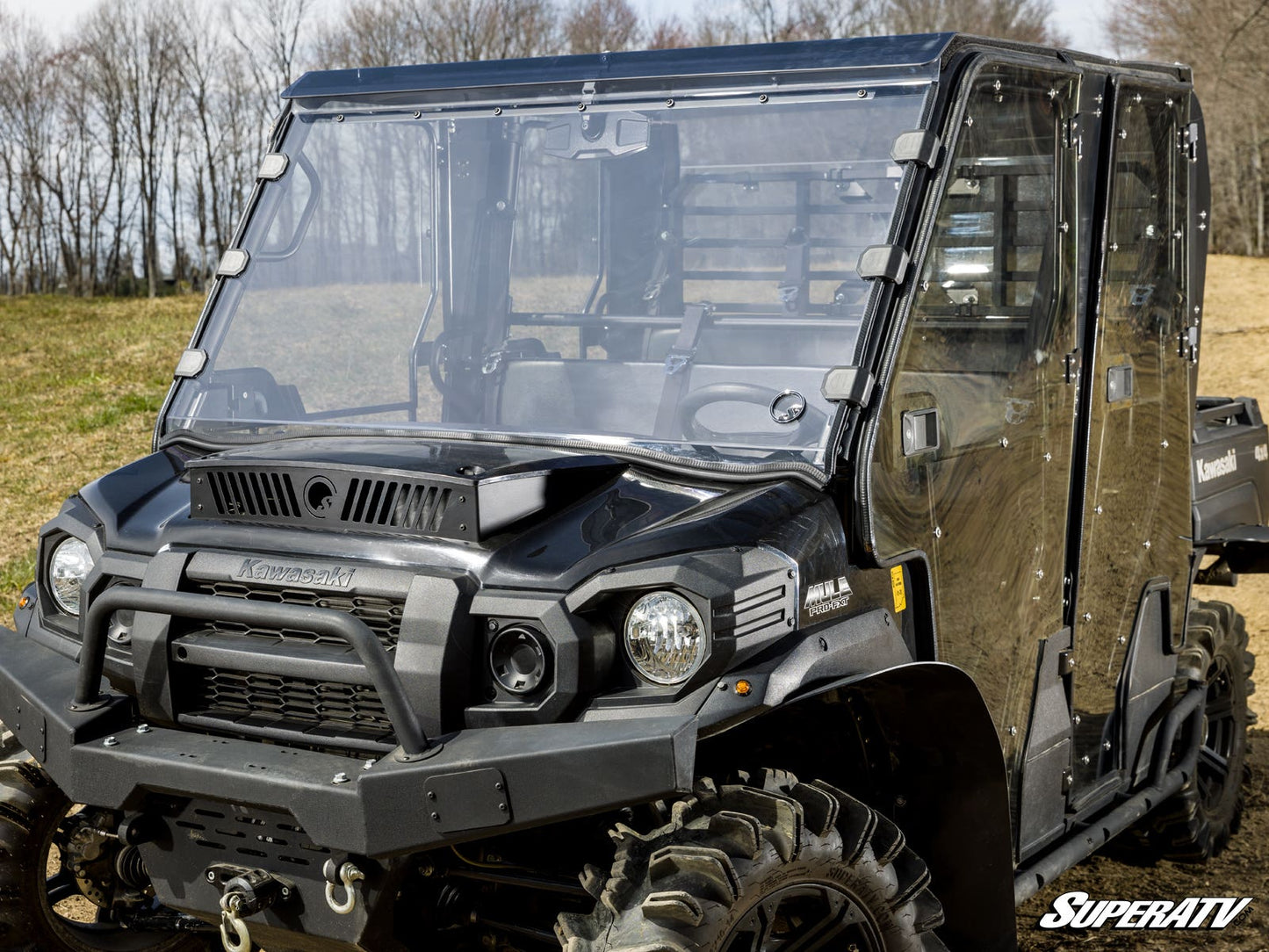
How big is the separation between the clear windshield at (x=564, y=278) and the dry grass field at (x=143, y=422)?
7.78 ft

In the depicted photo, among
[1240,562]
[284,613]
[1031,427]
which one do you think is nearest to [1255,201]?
[1240,562]

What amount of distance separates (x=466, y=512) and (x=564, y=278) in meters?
1.35

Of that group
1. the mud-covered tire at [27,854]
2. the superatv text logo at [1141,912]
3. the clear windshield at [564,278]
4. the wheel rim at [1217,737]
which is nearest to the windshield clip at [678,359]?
the clear windshield at [564,278]

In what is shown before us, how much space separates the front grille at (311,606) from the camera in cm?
318

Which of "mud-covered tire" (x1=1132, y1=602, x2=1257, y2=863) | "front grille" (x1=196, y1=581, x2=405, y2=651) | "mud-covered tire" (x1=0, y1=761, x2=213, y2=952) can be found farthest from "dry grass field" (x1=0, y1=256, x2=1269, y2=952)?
"mud-covered tire" (x1=0, y1=761, x2=213, y2=952)

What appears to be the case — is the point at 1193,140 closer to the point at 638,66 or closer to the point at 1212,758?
the point at 638,66

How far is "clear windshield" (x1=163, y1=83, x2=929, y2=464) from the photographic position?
3.70 metres

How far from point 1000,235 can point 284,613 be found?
217 cm

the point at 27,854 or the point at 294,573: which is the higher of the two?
the point at 294,573

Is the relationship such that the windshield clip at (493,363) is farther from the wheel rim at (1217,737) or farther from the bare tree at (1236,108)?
the bare tree at (1236,108)

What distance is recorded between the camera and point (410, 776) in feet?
9.57

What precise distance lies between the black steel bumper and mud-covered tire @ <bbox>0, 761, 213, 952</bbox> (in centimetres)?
73

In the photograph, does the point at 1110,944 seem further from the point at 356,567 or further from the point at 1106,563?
the point at 356,567

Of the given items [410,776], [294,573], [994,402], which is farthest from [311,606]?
[994,402]
